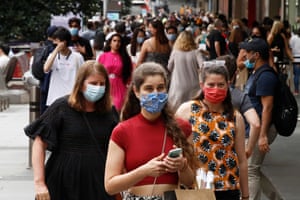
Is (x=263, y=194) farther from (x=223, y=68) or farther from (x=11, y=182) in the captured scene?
(x=223, y=68)

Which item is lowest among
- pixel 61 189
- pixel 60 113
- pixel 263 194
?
pixel 263 194

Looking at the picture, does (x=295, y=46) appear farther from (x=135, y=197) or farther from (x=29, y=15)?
(x=135, y=197)

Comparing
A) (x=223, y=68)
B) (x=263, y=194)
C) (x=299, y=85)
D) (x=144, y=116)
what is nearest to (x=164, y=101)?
(x=144, y=116)

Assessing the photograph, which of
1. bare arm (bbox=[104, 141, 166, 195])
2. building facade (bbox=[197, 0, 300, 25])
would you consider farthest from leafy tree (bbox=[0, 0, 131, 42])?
bare arm (bbox=[104, 141, 166, 195])

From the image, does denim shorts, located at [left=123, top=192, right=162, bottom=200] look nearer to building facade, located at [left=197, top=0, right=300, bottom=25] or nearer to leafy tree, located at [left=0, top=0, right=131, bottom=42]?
leafy tree, located at [left=0, top=0, right=131, bottom=42]

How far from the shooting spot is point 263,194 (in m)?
11.2

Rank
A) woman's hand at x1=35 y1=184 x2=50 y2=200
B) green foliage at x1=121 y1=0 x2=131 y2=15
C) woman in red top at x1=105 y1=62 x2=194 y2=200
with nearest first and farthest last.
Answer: woman in red top at x1=105 y1=62 x2=194 y2=200 < woman's hand at x1=35 y1=184 x2=50 y2=200 < green foliage at x1=121 y1=0 x2=131 y2=15

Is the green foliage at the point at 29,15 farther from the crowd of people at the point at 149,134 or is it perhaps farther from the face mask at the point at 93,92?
the face mask at the point at 93,92

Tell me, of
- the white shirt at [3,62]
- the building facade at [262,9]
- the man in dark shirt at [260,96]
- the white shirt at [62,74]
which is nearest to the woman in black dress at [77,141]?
the man in dark shirt at [260,96]

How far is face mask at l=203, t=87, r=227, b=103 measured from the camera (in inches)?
251

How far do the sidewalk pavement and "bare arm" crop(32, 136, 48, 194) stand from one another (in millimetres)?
4465

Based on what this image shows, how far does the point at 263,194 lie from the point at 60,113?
5198 mm

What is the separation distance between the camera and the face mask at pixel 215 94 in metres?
6.36

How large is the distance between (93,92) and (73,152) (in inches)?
17.0
